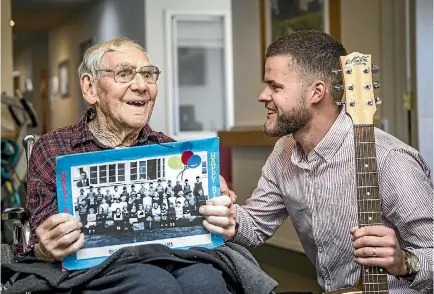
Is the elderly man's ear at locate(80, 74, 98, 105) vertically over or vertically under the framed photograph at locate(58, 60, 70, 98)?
under

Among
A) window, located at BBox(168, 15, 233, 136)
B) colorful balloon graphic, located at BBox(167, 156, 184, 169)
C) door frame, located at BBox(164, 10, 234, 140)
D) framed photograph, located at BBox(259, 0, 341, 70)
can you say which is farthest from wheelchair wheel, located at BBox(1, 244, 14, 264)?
window, located at BBox(168, 15, 233, 136)

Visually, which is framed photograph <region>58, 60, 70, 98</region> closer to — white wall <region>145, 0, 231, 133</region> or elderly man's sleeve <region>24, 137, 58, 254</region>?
white wall <region>145, 0, 231, 133</region>

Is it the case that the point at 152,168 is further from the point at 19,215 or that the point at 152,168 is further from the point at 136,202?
the point at 19,215

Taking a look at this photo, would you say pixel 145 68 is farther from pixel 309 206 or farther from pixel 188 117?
pixel 188 117

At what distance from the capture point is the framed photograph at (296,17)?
4.20 meters

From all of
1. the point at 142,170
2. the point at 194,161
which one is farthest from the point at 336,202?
the point at 142,170

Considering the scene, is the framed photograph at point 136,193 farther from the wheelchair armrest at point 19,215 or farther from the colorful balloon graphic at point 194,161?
the wheelchair armrest at point 19,215

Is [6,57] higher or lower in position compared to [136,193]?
higher

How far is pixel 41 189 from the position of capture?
172 cm

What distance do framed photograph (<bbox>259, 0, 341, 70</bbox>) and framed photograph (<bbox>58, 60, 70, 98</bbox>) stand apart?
A: 512 cm

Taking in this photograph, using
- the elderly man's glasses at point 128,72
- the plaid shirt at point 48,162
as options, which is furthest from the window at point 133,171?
the elderly man's glasses at point 128,72

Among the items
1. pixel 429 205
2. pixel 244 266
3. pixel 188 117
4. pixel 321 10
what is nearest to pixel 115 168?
pixel 244 266

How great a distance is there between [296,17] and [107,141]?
9.62ft

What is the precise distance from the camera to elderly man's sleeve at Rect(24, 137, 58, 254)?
A: 170 cm
